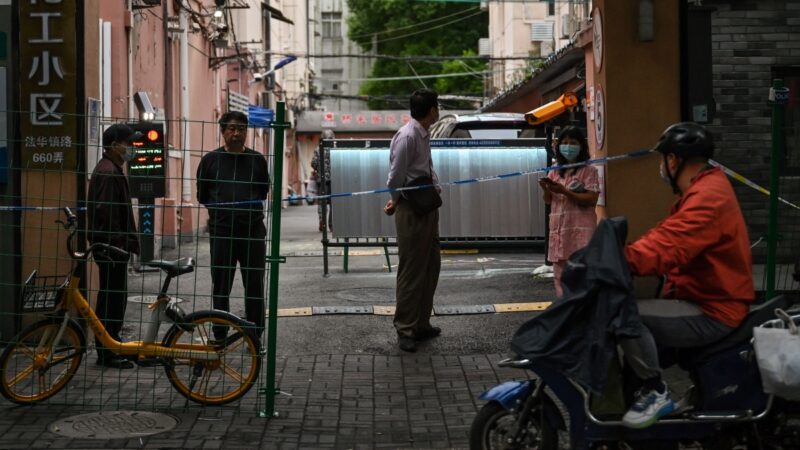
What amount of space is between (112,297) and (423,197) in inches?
95.7

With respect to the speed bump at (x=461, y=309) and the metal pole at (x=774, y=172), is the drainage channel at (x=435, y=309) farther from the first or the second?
the metal pole at (x=774, y=172)

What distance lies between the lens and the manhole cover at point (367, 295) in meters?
12.0

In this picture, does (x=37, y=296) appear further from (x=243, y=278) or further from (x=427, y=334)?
(x=427, y=334)

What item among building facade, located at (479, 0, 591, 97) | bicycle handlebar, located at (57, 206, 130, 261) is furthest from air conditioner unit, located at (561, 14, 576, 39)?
bicycle handlebar, located at (57, 206, 130, 261)

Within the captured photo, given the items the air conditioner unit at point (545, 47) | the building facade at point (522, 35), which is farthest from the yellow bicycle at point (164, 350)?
the air conditioner unit at point (545, 47)

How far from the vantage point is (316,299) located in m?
12.2

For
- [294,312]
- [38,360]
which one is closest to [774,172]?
[294,312]

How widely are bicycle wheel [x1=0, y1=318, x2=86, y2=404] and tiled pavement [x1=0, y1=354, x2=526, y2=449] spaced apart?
0.36 feet

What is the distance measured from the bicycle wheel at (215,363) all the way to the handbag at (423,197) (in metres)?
2.21

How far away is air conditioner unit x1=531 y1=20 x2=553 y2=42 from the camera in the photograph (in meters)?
40.4

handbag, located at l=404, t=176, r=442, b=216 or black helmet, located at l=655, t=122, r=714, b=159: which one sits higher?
black helmet, located at l=655, t=122, r=714, b=159

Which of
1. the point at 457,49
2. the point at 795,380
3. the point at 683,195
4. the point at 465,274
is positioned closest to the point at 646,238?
the point at 683,195

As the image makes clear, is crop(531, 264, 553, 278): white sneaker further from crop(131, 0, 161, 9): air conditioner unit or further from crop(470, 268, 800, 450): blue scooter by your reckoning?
crop(131, 0, 161, 9): air conditioner unit

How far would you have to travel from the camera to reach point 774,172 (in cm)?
832
